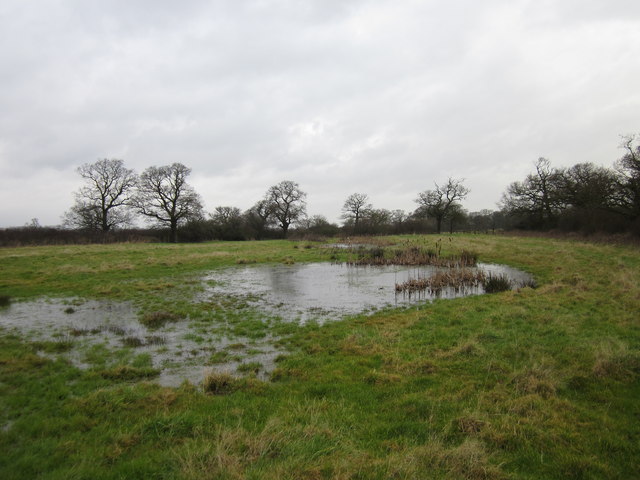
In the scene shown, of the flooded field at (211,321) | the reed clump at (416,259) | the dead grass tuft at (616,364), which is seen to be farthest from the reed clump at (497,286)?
the dead grass tuft at (616,364)

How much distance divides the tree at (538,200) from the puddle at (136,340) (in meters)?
53.0

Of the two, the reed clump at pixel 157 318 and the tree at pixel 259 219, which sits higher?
the tree at pixel 259 219

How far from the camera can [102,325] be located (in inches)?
386

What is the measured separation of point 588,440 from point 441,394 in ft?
6.14

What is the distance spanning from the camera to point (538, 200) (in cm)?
5094

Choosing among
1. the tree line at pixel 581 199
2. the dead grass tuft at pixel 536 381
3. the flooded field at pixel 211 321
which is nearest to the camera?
the dead grass tuft at pixel 536 381

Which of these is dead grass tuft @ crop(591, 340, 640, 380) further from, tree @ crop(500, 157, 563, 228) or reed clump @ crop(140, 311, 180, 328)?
tree @ crop(500, 157, 563, 228)

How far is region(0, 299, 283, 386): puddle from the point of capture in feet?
22.8

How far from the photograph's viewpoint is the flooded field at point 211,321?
7.23 metres

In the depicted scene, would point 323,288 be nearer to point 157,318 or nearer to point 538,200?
point 157,318

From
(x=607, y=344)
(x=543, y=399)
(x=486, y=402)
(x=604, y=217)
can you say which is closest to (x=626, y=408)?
(x=543, y=399)

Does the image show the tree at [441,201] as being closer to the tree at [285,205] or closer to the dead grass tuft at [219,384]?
the tree at [285,205]

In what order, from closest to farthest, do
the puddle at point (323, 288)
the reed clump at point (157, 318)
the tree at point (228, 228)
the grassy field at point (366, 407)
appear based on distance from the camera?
A: the grassy field at point (366, 407) < the reed clump at point (157, 318) < the puddle at point (323, 288) < the tree at point (228, 228)

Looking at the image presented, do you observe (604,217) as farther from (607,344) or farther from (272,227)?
(272,227)
